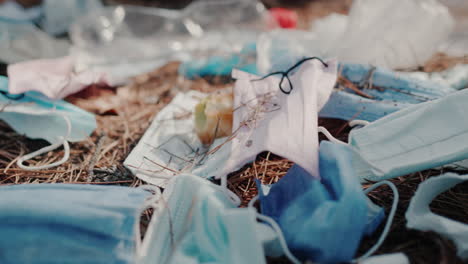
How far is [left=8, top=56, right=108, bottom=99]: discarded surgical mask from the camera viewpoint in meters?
1.84

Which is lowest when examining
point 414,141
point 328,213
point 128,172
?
point 128,172

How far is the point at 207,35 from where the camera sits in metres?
3.48

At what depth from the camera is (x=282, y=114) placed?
143cm

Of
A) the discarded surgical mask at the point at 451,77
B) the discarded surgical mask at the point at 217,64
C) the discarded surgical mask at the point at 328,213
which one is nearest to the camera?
the discarded surgical mask at the point at 328,213

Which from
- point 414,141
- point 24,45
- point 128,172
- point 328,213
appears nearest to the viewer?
point 328,213

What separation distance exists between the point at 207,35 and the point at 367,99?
218 cm

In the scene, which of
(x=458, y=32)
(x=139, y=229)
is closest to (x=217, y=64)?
(x=139, y=229)

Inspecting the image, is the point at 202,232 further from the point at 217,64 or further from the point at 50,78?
the point at 217,64

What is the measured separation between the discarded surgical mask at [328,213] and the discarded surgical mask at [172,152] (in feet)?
1.29

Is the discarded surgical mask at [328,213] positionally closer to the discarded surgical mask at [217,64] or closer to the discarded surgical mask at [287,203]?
the discarded surgical mask at [287,203]

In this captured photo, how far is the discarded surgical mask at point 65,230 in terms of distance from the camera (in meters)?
1.00

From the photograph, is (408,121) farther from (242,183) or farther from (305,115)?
(242,183)

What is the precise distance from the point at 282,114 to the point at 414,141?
0.50 m

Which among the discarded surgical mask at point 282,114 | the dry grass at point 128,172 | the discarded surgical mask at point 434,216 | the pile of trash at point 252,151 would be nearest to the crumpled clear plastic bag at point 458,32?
the pile of trash at point 252,151
